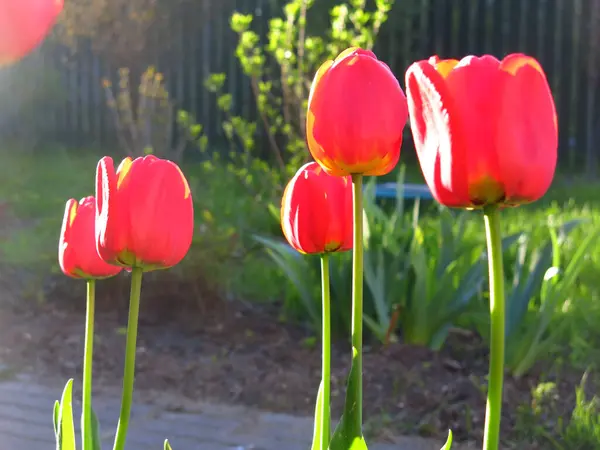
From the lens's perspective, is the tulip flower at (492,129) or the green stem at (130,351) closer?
the tulip flower at (492,129)

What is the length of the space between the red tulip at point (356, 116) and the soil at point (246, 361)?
142 cm

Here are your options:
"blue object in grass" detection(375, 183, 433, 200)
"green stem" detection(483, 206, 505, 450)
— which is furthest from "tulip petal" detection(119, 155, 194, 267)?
"blue object in grass" detection(375, 183, 433, 200)

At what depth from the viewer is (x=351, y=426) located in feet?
2.56

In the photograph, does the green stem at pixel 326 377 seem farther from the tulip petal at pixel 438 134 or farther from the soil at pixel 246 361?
the soil at pixel 246 361

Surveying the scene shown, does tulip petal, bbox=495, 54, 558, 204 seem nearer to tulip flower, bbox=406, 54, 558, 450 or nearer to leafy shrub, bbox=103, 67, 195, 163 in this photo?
tulip flower, bbox=406, 54, 558, 450

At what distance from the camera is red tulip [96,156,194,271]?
0.84 m

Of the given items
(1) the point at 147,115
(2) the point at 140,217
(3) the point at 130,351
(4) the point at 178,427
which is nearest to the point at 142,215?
(2) the point at 140,217

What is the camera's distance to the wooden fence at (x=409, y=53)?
923 cm

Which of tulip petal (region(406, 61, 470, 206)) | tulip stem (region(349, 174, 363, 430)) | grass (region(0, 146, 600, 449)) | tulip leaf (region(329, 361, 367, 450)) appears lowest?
grass (region(0, 146, 600, 449))

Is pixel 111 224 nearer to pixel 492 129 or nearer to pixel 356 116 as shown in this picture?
pixel 356 116

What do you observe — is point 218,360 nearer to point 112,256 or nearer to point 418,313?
point 418,313

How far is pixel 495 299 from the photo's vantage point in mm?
652

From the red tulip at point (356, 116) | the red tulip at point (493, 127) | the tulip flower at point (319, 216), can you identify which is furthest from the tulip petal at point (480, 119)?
the tulip flower at point (319, 216)

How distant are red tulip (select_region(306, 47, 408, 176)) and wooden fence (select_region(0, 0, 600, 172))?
853cm
